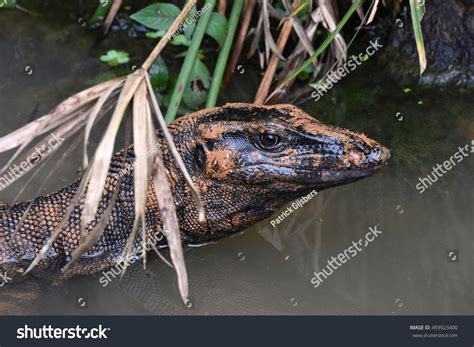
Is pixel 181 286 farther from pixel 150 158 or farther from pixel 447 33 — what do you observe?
pixel 447 33

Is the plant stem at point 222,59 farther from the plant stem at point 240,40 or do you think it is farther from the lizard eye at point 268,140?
the lizard eye at point 268,140

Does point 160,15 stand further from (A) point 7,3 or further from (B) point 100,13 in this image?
(A) point 7,3

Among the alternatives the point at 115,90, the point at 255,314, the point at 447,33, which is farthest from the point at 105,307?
the point at 447,33

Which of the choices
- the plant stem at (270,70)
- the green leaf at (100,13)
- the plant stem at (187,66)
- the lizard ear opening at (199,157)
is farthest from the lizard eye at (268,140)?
the green leaf at (100,13)

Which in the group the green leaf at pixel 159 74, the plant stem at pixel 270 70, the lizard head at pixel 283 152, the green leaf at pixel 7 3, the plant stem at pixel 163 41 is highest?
the plant stem at pixel 163 41

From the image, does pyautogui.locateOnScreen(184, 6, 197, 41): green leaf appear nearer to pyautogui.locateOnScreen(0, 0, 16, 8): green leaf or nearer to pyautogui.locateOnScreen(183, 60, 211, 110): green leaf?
pyautogui.locateOnScreen(183, 60, 211, 110): green leaf

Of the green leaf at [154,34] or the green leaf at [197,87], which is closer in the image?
the green leaf at [197,87]

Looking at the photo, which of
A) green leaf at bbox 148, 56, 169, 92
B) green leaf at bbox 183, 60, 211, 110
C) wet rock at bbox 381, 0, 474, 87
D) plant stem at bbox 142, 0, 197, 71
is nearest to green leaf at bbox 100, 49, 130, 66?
green leaf at bbox 148, 56, 169, 92

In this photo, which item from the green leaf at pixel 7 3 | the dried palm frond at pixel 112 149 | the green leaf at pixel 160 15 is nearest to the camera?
the dried palm frond at pixel 112 149
